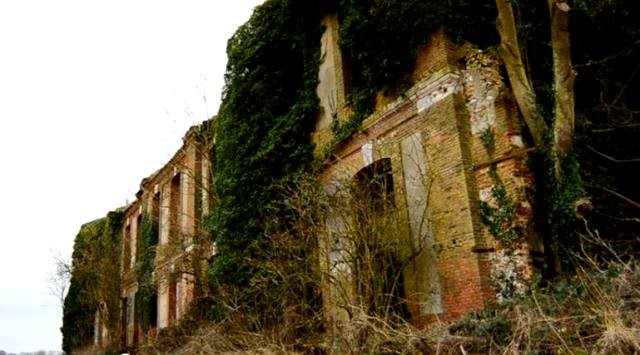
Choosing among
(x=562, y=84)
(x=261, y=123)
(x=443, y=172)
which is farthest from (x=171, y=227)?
(x=562, y=84)

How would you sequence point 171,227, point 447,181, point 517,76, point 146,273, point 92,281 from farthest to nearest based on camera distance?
point 92,281 < point 146,273 < point 171,227 < point 447,181 < point 517,76

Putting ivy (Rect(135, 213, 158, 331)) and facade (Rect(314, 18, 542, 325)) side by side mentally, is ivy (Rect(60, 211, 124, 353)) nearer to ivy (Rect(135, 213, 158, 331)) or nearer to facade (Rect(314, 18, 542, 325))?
ivy (Rect(135, 213, 158, 331))

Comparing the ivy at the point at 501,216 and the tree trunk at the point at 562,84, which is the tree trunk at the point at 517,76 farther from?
the ivy at the point at 501,216

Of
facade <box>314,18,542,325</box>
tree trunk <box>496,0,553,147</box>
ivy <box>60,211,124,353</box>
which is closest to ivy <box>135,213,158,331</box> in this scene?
ivy <box>60,211,124,353</box>

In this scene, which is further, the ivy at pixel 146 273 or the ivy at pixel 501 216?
the ivy at pixel 146 273

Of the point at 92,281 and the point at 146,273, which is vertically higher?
the point at 146,273

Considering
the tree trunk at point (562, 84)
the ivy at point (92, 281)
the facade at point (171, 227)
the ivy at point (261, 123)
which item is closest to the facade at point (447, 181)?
the tree trunk at point (562, 84)

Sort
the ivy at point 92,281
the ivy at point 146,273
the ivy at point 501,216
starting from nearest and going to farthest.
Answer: the ivy at point 501,216 < the ivy at point 146,273 < the ivy at point 92,281

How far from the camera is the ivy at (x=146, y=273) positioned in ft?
69.7

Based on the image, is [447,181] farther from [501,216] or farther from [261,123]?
[261,123]

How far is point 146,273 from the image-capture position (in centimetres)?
2159

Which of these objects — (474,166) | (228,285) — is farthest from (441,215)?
(228,285)

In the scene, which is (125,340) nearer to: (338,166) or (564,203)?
(338,166)

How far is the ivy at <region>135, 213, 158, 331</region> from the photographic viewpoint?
21250 millimetres
